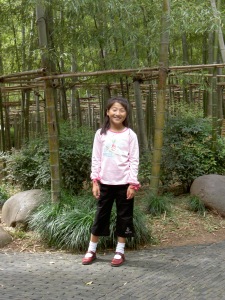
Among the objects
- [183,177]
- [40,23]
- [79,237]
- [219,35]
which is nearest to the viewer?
[79,237]

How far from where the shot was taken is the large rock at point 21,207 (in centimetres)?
455

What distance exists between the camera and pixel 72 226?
385 centimetres

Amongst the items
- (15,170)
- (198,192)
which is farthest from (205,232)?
(15,170)

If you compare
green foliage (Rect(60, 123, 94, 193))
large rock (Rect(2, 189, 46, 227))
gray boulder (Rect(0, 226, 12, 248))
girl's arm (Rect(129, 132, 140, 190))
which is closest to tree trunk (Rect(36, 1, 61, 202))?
large rock (Rect(2, 189, 46, 227))

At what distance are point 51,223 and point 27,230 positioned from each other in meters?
0.71

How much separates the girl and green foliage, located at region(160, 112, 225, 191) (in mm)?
2306

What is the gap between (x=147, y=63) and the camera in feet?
21.1

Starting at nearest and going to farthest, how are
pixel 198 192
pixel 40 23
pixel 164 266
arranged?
1. pixel 164 266
2. pixel 40 23
3. pixel 198 192

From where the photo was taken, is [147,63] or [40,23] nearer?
[40,23]

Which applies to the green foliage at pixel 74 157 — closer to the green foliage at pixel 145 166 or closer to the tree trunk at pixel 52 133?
the green foliage at pixel 145 166

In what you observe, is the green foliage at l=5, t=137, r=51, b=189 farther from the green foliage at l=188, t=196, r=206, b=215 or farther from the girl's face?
the girl's face

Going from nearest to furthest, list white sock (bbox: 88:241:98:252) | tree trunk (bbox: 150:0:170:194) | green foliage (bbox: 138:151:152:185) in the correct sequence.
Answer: white sock (bbox: 88:241:98:252) → tree trunk (bbox: 150:0:170:194) → green foliage (bbox: 138:151:152:185)

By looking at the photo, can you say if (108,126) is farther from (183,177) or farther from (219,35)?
(219,35)

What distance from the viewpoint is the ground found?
4062 mm
